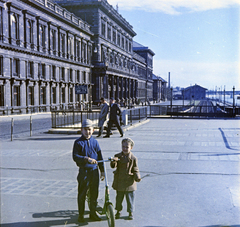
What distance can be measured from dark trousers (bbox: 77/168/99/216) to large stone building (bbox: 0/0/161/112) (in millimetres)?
23575

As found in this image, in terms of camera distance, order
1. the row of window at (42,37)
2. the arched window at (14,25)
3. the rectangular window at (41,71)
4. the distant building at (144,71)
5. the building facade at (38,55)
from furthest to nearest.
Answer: the distant building at (144,71) → the rectangular window at (41,71) → the row of window at (42,37) → the arched window at (14,25) → the building facade at (38,55)

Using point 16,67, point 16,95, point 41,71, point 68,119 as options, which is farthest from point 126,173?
point 41,71

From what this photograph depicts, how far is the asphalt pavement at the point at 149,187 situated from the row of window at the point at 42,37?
91.0 ft

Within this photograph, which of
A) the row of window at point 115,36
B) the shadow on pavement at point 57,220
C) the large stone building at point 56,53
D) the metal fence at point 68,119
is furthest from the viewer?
the row of window at point 115,36

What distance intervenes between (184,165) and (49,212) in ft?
16.0

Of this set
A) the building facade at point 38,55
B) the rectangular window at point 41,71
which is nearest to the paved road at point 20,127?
the building facade at point 38,55

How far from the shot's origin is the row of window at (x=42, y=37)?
124 feet

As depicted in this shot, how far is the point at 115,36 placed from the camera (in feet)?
252

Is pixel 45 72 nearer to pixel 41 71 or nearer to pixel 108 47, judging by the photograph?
pixel 41 71

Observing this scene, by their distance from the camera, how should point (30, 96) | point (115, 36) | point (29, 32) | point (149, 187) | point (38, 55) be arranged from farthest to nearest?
point (115, 36) → point (38, 55) → point (29, 32) → point (30, 96) → point (149, 187)

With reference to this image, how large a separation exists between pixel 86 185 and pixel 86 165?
1.02 ft

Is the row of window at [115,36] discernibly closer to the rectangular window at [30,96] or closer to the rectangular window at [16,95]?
the rectangular window at [30,96]

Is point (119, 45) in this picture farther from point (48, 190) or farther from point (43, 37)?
point (48, 190)

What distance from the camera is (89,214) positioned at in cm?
564
